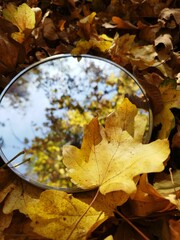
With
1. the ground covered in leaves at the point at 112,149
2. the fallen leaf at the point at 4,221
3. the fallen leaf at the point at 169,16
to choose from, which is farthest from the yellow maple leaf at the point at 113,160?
the fallen leaf at the point at 169,16

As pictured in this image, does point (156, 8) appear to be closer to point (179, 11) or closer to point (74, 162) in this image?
point (179, 11)

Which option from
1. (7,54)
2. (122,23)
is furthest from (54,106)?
(122,23)

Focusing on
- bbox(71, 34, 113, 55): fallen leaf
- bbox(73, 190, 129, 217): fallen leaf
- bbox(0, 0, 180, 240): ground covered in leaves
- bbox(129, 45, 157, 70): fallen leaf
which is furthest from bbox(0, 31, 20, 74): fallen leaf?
bbox(73, 190, 129, 217): fallen leaf

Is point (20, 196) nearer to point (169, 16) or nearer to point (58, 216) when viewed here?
point (58, 216)

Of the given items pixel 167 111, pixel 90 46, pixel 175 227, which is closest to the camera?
pixel 175 227

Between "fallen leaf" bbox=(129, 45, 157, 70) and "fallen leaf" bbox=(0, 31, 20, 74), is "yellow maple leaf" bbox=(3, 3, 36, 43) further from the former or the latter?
"fallen leaf" bbox=(129, 45, 157, 70)

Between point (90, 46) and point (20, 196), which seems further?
point (90, 46)

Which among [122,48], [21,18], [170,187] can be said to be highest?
[21,18]
